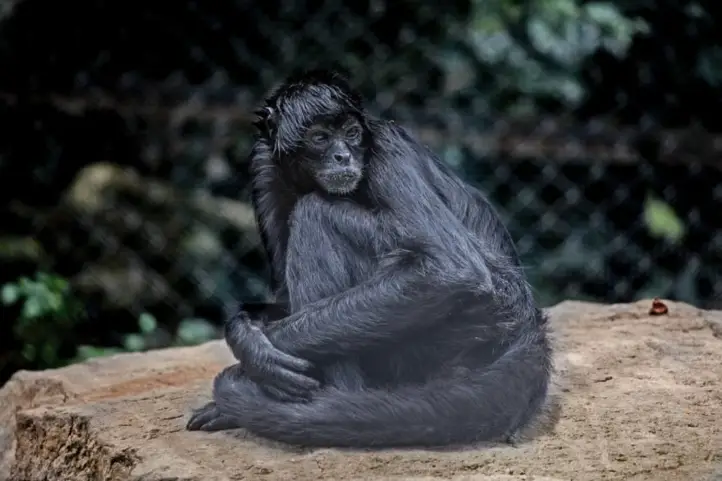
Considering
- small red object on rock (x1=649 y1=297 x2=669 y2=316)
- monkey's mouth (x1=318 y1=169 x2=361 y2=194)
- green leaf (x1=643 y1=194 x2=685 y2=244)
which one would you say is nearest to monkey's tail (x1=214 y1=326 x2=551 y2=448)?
monkey's mouth (x1=318 y1=169 x2=361 y2=194)

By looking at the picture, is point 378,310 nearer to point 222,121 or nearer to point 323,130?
point 323,130

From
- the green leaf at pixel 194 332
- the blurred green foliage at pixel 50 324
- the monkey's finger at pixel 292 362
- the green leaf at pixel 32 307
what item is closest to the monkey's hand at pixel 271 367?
the monkey's finger at pixel 292 362

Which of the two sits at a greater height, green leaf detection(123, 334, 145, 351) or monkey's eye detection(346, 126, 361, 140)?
monkey's eye detection(346, 126, 361, 140)

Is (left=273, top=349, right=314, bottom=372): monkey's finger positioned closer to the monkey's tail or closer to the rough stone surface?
the monkey's tail

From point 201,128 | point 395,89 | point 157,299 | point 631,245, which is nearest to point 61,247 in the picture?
point 157,299

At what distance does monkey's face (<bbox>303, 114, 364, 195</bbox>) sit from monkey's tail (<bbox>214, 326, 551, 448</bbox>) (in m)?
0.55

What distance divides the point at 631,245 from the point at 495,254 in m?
3.23

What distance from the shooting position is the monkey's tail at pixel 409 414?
2689mm

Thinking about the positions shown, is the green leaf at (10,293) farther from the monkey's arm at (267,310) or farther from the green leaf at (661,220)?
the green leaf at (661,220)

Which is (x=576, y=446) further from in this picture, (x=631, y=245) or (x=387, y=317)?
(x=631, y=245)

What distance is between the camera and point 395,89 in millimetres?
5668

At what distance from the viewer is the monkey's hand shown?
109 inches

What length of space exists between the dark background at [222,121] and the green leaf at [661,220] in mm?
12

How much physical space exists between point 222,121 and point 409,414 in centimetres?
332
